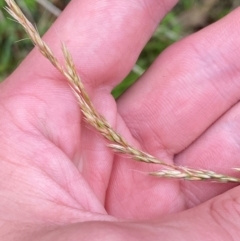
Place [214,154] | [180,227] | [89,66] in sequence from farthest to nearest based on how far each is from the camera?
[214,154]
[89,66]
[180,227]

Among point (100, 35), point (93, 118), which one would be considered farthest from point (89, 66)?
point (93, 118)

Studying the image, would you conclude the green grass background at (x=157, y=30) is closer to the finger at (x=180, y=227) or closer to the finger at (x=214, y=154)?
the finger at (x=214, y=154)

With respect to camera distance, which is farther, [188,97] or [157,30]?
[157,30]

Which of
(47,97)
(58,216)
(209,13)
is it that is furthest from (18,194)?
(209,13)

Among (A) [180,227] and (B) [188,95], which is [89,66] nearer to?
(B) [188,95]

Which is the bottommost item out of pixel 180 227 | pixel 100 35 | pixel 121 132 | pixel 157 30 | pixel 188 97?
pixel 180 227

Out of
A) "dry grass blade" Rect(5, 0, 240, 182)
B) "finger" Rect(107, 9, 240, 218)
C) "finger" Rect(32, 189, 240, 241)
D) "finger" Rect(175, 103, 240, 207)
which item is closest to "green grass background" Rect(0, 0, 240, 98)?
"finger" Rect(107, 9, 240, 218)
